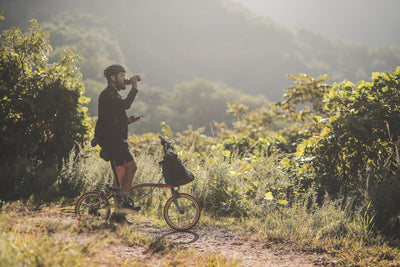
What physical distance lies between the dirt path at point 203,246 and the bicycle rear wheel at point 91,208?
0.16 m

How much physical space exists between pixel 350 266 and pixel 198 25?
11395 cm

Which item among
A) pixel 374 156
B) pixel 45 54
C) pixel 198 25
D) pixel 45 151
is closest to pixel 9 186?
pixel 45 151

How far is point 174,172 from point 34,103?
3.46 meters

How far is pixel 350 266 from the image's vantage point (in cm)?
313

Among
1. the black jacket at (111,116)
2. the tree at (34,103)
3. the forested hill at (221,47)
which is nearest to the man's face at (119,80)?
the black jacket at (111,116)

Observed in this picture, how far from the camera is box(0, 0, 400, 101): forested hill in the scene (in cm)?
8138

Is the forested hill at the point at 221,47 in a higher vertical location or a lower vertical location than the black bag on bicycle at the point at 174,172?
higher

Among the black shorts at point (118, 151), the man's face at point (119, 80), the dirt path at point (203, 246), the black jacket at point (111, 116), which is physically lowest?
the dirt path at point (203, 246)

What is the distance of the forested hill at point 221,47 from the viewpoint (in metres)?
81.4

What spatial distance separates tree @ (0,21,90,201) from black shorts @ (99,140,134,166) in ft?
7.46

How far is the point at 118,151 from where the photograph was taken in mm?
3832

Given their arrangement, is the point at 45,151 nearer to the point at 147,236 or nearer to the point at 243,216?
the point at 147,236

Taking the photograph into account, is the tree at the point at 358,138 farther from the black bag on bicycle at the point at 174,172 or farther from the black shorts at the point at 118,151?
the black shorts at the point at 118,151

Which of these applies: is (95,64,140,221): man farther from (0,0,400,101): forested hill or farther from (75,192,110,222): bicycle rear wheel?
(0,0,400,101): forested hill
